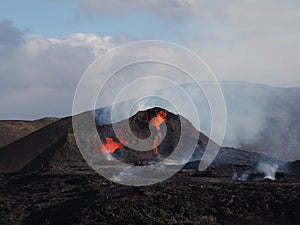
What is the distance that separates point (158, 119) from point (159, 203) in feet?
174

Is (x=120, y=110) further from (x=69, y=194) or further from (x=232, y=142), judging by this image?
(x=69, y=194)

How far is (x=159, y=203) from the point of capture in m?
44.4

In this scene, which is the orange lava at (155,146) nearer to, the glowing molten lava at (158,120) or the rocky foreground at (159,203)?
the glowing molten lava at (158,120)

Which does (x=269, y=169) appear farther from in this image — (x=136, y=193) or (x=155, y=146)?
(x=136, y=193)

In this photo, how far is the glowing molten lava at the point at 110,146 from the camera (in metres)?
84.0

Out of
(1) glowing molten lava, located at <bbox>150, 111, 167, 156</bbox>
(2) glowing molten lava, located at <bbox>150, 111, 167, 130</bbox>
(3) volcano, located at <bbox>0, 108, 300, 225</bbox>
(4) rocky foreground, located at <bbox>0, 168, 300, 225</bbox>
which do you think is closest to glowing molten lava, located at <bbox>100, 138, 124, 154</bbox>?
(3) volcano, located at <bbox>0, 108, 300, 225</bbox>

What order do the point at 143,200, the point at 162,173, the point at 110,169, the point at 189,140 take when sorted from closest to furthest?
the point at 143,200
the point at 162,173
the point at 110,169
the point at 189,140

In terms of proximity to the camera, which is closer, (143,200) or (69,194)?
(143,200)

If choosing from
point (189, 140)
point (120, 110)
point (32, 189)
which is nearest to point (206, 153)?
point (189, 140)

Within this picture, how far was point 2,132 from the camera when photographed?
108875mm

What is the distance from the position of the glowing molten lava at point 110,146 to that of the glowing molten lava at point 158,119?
10.1 meters

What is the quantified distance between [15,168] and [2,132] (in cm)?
2407

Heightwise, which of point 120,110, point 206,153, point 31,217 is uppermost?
point 120,110

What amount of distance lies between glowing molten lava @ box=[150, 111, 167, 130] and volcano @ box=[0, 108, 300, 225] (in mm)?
6513
